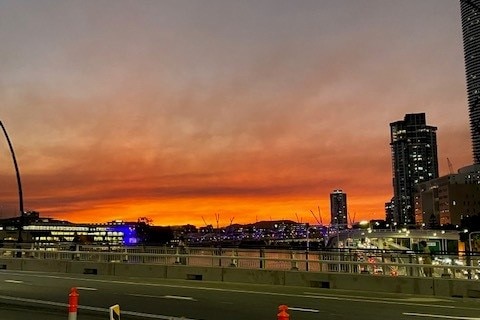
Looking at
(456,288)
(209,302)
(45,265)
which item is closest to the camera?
(209,302)

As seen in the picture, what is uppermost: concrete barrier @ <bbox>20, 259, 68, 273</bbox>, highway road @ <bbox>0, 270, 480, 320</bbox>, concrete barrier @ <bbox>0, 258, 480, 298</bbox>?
concrete barrier @ <bbox>20, 259, 68, 273</bbox>

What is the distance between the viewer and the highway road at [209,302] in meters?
14.2

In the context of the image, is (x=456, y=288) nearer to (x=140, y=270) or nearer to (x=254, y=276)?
(x=254, y=276)

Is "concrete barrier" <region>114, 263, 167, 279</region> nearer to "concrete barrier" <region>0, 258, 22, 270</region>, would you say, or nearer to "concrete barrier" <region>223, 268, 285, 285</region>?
"concrete barrier" <region>223, 268, 285, 285</region>

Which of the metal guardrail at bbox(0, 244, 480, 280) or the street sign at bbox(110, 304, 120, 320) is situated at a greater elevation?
the metal guardrail at bbox(0, 244, 480, 280)

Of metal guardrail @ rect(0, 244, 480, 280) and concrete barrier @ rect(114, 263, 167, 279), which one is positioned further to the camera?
concrete barrier @ rect(114, 263, 167, 279)

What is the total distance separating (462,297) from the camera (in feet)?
65.3

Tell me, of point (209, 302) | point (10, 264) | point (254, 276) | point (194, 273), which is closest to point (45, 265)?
point (10, 264)

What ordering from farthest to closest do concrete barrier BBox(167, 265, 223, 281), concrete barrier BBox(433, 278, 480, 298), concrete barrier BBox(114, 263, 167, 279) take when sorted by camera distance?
1. concrete barrier BBox(114, 263, 167, 279)
2. concrete barrier BBox(167, 265, 223, 281)
3. concrete barrier BBox(433, 278, 480, 298)

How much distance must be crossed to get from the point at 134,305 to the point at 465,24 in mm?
43072

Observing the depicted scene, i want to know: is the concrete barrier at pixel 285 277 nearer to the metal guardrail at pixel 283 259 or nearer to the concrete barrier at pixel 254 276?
the concrete barrier at pixel 254 276

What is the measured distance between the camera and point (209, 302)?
16.7 meters

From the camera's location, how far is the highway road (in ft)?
46.5

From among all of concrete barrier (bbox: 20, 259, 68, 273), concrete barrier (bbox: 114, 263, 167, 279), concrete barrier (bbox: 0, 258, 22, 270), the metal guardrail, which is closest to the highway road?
the metal guardrail
